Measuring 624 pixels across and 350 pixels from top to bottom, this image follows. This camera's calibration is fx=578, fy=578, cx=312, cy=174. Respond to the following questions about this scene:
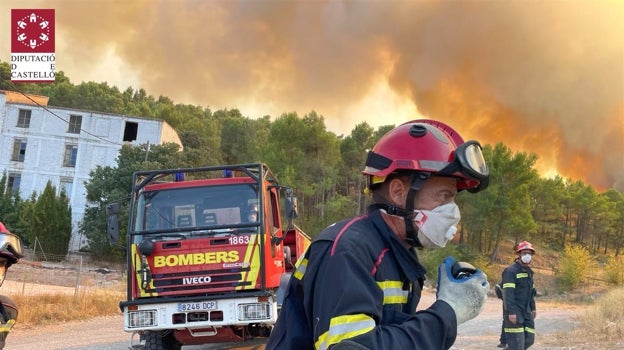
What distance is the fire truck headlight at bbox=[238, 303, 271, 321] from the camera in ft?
22.9

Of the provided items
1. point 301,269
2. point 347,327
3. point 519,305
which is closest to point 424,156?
point 301,269

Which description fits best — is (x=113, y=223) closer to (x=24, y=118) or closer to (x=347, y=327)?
(x=347, y=327)

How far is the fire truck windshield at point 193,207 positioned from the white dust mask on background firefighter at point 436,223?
552 centimetres

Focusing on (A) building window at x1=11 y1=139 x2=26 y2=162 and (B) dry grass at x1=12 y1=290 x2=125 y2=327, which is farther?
(A) building window at x1=11 y1=139 x2=26 y2=162

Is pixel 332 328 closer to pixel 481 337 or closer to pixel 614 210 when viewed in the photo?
pixel 481 337

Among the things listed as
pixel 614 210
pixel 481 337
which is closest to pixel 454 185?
pixel 481 337

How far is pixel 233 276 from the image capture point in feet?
23.5

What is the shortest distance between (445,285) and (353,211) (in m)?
46.1

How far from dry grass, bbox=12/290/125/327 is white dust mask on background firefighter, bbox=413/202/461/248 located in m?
13.0

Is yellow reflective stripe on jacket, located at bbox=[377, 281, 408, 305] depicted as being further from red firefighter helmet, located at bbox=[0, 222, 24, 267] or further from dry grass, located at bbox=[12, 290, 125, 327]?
dry grass, located at bbox=[12, 290, 125, 327]

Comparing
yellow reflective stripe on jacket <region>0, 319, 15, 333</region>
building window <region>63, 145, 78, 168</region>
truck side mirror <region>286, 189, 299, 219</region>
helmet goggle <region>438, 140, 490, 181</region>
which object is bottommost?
yellow reflective stripe on jacket <region>0, 319, 15, 333</region>

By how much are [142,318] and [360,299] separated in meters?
6.01

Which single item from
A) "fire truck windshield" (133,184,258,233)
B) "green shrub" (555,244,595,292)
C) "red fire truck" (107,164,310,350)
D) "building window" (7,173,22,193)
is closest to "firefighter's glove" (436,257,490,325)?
"red fire truck" (107,164,310,350)

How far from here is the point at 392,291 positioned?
1843 millimetres
